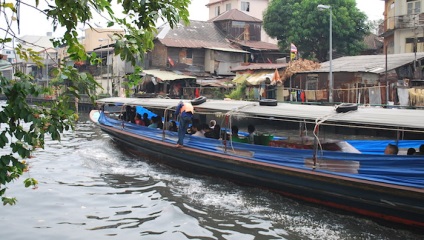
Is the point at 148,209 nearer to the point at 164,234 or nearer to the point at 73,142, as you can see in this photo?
the point at 164,234

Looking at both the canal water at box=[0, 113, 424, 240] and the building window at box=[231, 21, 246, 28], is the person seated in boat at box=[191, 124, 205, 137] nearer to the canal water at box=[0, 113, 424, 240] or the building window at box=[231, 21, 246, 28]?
the canal water at box=[0, 113, 424, 240]

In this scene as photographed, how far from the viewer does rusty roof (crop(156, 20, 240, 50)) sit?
34.4 m

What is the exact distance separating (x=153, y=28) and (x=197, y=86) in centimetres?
2900

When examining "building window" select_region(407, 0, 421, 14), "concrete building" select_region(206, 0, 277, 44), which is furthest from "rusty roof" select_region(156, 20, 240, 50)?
"building window" select_region(407, 0, 421, 14)

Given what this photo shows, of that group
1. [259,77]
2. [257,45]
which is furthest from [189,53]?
[259,77]

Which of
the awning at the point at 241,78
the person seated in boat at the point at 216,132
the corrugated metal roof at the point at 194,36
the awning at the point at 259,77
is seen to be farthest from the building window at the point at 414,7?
the person seated in boat at the point at 216,132

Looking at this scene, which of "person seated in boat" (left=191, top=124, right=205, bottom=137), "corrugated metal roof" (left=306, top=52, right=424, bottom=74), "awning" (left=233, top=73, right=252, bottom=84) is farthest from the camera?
"awning" (left=233, top=73, right=252, bottom=84)

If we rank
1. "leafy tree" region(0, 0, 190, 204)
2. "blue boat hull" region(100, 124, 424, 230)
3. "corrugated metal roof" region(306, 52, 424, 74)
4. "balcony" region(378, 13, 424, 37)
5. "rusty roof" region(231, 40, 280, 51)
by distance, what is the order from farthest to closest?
"rusty roof" region(231, 40, 280, 51) < "balcony" region(378, 13, 424, 37) < "corrugated metal roof" region(306, 52, 424, 74) < "blue boat hull" region(100, 124, 424, 230) < "leafy tree" region(0, 0, 190, 204)

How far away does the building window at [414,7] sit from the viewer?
2642 centimetres

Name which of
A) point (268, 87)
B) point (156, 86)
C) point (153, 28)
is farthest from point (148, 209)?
point (156, 86)

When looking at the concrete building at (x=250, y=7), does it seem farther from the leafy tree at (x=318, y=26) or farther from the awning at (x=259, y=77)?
the awning at (x=259, y=77)

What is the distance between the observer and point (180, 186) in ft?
34.2

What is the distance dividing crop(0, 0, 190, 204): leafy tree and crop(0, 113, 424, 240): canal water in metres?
4.18

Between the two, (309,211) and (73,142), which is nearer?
(309,211)
